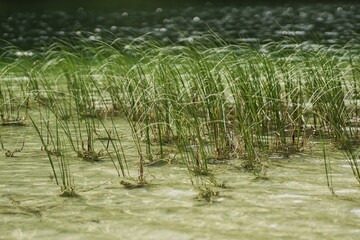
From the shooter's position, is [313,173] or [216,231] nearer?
[216,231]

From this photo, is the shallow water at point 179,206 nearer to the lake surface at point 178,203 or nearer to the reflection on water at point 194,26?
the lake surface at point 178,203

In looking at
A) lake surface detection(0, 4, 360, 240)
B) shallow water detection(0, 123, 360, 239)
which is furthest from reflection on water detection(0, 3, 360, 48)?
shallow water detection(0, 123, 360, 239)

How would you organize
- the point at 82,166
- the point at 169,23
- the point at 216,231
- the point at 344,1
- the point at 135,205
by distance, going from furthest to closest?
the point at 344,1 → the point at 169,23 → the point at 82,166 → the point at 135,205 → the point at 216,231

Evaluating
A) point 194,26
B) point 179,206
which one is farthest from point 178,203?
point 194,26

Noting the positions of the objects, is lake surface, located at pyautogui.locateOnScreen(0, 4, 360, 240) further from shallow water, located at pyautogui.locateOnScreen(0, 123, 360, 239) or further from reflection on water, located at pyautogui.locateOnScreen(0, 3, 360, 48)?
reflection on water, located at pyautogui.locateOnScreen(0, 3, 360, 48)

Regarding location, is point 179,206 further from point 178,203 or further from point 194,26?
point 194,26

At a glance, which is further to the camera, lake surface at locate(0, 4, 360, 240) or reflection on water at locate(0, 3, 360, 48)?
reflection on water at locate(0, 3, 360, 48)

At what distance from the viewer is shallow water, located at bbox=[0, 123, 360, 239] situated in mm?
3394

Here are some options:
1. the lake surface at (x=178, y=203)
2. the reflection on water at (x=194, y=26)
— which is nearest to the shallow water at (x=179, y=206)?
the lake surface at (x=178, y=203)

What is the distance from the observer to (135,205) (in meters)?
3.89

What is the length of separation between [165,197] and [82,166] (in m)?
1.22

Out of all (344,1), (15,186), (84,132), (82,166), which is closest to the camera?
(15,186)

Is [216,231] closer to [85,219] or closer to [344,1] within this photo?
[85,219]

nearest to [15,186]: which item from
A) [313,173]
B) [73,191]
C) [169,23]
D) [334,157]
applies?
[73,191]
